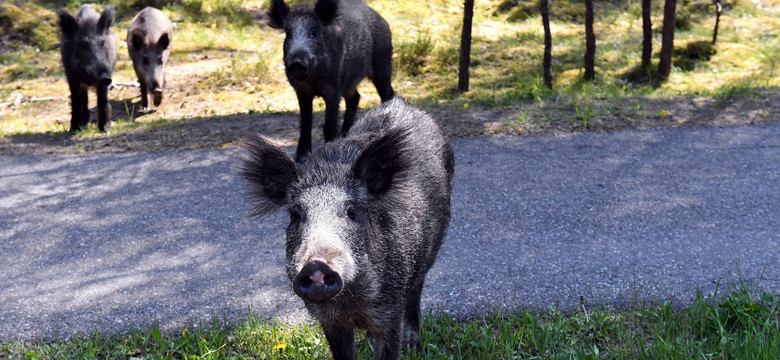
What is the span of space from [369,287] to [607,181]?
4066 millimetres

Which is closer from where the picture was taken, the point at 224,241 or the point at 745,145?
the point at 224,241

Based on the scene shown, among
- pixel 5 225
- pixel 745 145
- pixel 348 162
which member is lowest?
pixel 5 225

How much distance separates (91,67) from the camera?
9.45 metres

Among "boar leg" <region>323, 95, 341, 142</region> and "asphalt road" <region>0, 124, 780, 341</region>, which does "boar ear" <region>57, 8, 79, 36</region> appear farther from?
"boar leg" <region>323, 95, 341, 142</region>

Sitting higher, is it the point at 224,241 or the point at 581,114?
the point at 581,114

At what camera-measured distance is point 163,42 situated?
37.8ft

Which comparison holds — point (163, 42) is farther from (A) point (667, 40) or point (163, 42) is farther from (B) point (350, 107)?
(A) point (667, 40)

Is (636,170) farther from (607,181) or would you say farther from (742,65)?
(742,65)

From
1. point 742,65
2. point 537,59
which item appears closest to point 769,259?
point 537,59

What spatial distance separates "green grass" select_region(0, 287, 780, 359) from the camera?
381 cm

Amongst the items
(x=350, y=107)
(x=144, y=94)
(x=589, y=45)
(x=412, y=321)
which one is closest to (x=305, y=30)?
(x=350, y=107)

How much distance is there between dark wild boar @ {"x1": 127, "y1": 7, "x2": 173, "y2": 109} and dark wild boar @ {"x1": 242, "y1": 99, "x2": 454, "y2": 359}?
311 inches

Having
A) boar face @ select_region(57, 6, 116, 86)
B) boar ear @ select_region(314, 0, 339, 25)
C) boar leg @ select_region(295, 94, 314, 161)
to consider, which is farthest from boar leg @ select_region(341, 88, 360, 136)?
boar face @ select_region(57, 6, 116, 86)

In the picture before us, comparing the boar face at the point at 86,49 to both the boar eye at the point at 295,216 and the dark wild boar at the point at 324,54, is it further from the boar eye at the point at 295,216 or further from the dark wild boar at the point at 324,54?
the boar eye at the point at 295,216
